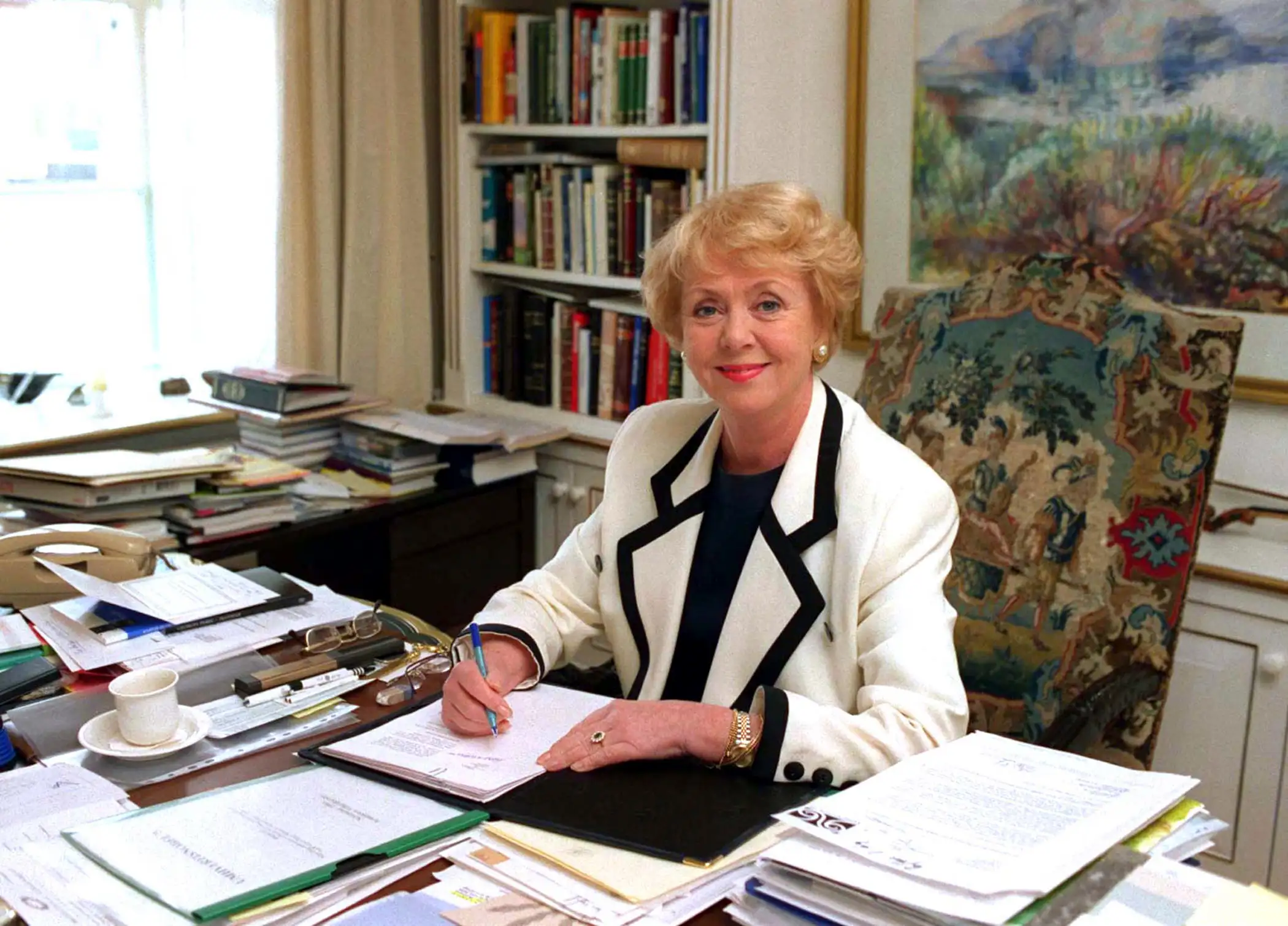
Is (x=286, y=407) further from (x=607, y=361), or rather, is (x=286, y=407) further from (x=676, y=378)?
(x=676, y=378)

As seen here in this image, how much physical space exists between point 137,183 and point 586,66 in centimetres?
111

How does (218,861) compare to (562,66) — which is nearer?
(218,861)

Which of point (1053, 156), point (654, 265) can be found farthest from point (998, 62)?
A: point (654, 265)

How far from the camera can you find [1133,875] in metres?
0.97

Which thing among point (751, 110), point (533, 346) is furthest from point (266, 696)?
point (533, 346)

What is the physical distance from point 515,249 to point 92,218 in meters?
1.00

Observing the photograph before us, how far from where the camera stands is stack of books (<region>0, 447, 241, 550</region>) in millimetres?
2400

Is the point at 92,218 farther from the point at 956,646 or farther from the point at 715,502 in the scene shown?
the point at 956,646

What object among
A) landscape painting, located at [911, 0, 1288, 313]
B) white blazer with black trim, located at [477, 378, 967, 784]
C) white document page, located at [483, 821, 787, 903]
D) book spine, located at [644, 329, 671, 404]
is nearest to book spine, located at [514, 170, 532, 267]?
book spine, located at [644, 329, 671, 404]

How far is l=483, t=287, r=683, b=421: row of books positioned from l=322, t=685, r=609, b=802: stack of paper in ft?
5.08

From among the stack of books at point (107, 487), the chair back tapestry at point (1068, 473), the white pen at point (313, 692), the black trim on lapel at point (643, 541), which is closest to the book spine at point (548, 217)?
the stack of books at point (107, 487)

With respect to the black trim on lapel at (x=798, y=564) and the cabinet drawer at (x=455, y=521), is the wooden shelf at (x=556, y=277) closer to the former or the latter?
the cabinet drawer at (x=455, y=521)

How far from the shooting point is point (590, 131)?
3014 mm

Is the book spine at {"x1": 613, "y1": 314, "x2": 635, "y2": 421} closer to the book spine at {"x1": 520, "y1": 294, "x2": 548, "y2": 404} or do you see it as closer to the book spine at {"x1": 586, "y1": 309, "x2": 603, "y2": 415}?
the book spine at {"x1": 586, "y1": 309, "x2": 603, "y2": 415}
